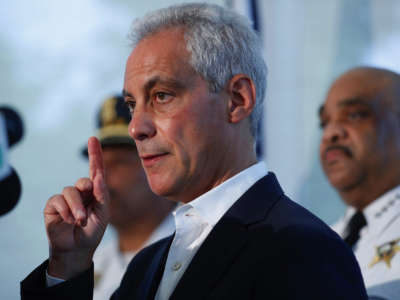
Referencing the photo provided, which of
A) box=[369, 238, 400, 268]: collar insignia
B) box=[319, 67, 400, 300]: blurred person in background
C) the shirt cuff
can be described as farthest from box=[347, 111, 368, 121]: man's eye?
the shirt cuff

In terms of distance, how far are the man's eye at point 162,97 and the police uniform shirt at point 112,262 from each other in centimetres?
134

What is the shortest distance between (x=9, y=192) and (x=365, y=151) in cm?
140

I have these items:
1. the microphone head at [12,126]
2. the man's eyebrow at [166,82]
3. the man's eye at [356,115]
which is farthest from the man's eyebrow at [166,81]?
the man's eye at [356,115]

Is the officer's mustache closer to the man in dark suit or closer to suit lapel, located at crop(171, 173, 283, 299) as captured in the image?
the man in dark suit

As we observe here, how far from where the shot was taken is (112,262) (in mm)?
2742

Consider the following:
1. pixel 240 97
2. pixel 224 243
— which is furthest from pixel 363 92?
pixel 224 243

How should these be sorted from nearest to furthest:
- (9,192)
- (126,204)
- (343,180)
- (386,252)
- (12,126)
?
(9,192), (12,126), (386,252), (343,180), (126,204)

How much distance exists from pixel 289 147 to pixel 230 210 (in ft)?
5.14

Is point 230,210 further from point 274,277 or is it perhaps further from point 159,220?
point 159,220

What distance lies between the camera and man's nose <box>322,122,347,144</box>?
2262 mm

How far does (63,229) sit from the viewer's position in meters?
1.26

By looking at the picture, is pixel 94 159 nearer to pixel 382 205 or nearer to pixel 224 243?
pixel 224 243

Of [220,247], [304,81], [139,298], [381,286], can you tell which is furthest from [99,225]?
[304,81]

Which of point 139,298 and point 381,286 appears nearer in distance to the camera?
point 139,298
